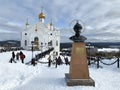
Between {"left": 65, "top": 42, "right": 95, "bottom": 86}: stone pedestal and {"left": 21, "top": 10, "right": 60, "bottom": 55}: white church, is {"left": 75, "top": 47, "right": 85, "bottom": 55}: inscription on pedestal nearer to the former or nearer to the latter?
{"left": 65, "top": 42, "right": 95, "bottom": 86}: stone pedestal

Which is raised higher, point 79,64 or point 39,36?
point 39,36

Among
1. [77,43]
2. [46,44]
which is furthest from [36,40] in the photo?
[77,43]

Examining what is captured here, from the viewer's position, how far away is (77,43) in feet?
43.0

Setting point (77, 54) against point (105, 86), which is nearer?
point (105, 86)

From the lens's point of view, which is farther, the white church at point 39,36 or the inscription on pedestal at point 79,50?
the white church at point 39,36

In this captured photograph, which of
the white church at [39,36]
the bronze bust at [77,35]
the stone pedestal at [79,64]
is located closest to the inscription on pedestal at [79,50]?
the stone pedestal at [79,64]

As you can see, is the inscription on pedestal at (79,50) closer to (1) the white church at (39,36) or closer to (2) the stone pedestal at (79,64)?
(2) the stone pedestal at (79,64)

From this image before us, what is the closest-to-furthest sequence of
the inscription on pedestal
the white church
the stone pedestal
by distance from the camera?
the stone pedestal, the inscription on pedestal, the white church

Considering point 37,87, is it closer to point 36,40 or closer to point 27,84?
point 27,84

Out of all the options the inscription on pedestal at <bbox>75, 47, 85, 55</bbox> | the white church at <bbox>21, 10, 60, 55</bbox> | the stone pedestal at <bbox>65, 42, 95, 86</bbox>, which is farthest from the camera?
the white church at <bbox>21, 10, 60, 55</bbox>

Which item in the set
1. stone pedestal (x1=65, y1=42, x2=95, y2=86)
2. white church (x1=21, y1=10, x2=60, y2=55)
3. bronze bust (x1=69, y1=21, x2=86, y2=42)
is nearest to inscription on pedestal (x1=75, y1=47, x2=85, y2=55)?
stone pedestal (x1=65, y1=42, x2=95, y2=86)

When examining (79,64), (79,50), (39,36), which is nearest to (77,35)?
(79,50)

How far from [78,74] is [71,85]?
3.40ft

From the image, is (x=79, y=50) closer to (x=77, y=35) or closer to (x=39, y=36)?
(x=77, y=35)
